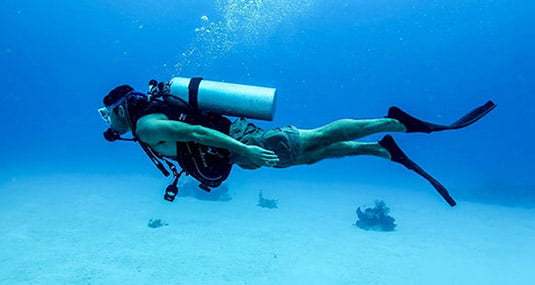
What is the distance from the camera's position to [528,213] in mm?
20234

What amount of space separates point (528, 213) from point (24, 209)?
27854mm

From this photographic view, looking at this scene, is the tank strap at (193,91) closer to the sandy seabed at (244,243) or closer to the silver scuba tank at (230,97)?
the silver scuba tank at (230,97)

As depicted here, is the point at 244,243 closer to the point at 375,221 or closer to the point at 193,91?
the point at 375,221

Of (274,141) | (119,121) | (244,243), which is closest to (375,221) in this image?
(244,243)

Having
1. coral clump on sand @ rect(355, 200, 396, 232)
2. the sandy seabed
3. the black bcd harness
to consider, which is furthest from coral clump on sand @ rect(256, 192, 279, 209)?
the black bcd harness

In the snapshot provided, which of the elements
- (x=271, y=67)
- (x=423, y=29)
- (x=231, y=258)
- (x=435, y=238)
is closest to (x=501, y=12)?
(x=423, y=29)

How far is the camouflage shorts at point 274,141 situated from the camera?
4.68m

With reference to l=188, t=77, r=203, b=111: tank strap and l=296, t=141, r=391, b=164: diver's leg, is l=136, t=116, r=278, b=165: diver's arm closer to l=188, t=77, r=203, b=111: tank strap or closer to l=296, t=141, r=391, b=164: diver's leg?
l=188, t=77, r=203, b=111: tank strap

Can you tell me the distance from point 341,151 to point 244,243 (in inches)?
277

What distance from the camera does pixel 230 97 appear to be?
179 inches

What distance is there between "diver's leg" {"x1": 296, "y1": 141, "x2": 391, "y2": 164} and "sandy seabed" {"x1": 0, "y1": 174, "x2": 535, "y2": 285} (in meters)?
4.56

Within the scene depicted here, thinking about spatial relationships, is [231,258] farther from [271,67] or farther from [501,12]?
[271,67]

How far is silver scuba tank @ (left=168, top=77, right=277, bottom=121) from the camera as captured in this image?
14.9 feet

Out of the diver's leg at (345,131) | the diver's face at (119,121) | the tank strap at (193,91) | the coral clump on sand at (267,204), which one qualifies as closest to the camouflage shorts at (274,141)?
the diver's leg at (345,131)
